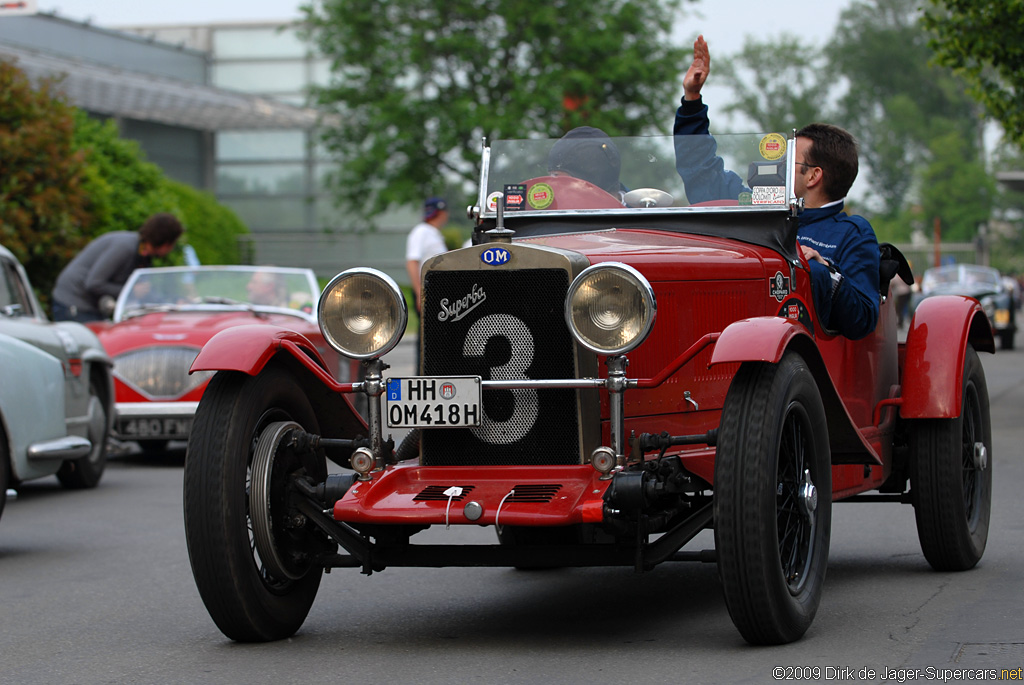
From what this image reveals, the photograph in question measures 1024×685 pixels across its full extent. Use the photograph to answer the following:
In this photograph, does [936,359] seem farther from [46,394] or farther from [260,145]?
[260,145]

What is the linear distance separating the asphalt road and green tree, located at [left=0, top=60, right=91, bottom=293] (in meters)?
7.63

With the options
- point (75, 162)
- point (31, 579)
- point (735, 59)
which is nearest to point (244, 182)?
point (75, 162)

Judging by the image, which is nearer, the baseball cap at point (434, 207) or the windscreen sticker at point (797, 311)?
the windscreen sticker at point (797, 311)

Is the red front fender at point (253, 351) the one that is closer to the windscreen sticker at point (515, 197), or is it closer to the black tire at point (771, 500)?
the windscreen sticker at point (515, 197)

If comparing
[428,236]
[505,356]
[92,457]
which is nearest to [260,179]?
[428,236]

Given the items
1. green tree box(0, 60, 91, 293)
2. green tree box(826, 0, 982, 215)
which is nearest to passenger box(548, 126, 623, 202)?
green tree box(0, 60, 91, 293)

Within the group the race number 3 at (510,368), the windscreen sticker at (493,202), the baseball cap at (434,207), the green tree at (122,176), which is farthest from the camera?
the green tree at (122,176)

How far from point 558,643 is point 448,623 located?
0.61 meters

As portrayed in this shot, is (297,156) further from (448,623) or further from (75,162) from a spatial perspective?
(448,623)

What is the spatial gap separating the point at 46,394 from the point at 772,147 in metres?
4.35

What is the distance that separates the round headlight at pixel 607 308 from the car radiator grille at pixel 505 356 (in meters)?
0.16

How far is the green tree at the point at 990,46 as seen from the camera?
1407 centimetres

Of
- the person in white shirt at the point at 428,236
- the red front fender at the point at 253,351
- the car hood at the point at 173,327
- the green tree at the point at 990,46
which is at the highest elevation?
the green tree at the point at 990,46

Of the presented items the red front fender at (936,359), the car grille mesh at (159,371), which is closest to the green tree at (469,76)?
the car grille mesh at (159,371)
